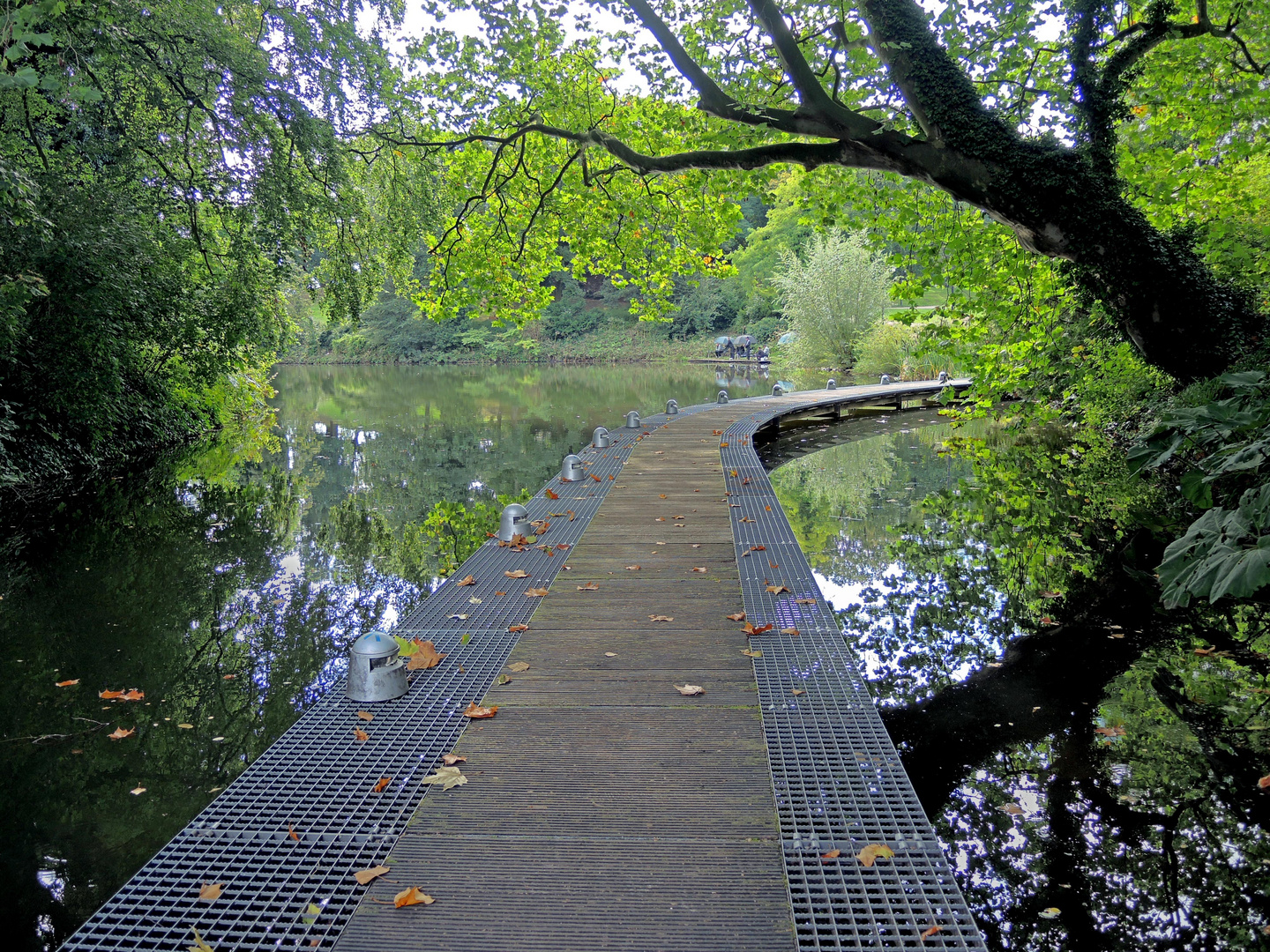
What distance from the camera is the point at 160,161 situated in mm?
8109

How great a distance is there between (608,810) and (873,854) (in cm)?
89

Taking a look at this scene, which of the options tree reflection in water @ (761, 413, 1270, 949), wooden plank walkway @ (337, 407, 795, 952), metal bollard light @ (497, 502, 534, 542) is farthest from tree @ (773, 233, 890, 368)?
wooden plank walkway @ (337, 407, 795, 952)

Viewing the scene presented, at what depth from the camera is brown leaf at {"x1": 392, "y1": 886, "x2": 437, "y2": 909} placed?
225 cm

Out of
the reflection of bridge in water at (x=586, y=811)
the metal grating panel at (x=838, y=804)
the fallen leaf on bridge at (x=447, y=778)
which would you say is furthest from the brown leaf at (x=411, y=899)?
the metal grating panel at (x=838, y=804)

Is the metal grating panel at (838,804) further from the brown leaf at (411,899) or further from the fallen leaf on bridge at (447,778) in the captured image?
the fallen leaf on bridge at (447,778)

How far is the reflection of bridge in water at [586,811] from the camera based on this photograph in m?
2.19

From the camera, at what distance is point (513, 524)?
20.9 feet

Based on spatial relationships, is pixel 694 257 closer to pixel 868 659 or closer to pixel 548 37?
pixel 548 37

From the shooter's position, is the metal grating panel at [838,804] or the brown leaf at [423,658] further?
the brown leaf at [423,658]

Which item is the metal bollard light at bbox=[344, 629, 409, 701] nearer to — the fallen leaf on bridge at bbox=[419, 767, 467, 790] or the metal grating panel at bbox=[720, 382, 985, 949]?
the fallen leaf on bridge at bbox=[419, 767, 467, 790]

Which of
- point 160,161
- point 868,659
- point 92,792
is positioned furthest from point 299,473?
A: point 868,659

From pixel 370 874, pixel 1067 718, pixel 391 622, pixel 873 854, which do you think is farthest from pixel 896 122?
pixel 370 874

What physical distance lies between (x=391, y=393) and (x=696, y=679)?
25.0 m

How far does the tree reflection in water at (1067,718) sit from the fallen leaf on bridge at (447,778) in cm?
194
